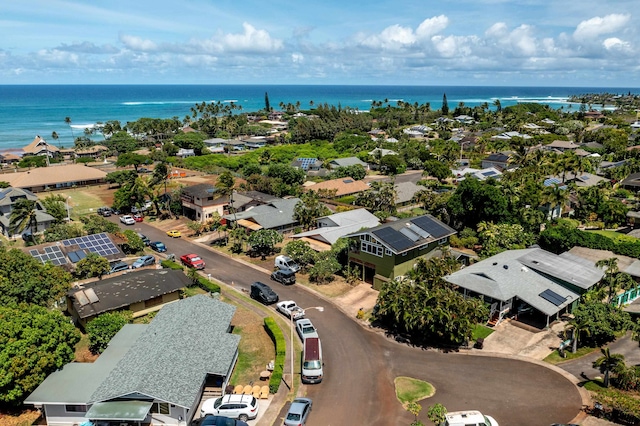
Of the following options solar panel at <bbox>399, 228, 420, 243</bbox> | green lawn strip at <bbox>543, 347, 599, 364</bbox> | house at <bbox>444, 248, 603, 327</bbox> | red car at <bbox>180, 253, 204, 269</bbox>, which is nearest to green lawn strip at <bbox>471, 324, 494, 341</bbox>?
house at <bbox>444, 248, 603, 327</bbox>

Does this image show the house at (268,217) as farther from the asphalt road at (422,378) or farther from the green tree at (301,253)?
the asphalt road at (422,378)

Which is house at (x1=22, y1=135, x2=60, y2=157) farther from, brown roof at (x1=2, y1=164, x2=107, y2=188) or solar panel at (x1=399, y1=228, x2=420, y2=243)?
solar panel at (x1=399, y1=228, x2=420, y2=243)

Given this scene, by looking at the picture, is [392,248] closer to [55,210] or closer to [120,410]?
[120,410]

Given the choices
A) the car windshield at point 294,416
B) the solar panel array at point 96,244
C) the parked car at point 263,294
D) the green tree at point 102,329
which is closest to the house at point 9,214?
the solar panel array at point 96,244

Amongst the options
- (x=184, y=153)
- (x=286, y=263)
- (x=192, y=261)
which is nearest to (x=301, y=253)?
(x=286, y=263)

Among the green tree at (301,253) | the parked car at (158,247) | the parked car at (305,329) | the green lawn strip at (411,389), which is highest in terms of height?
the green tree at (301,253)
